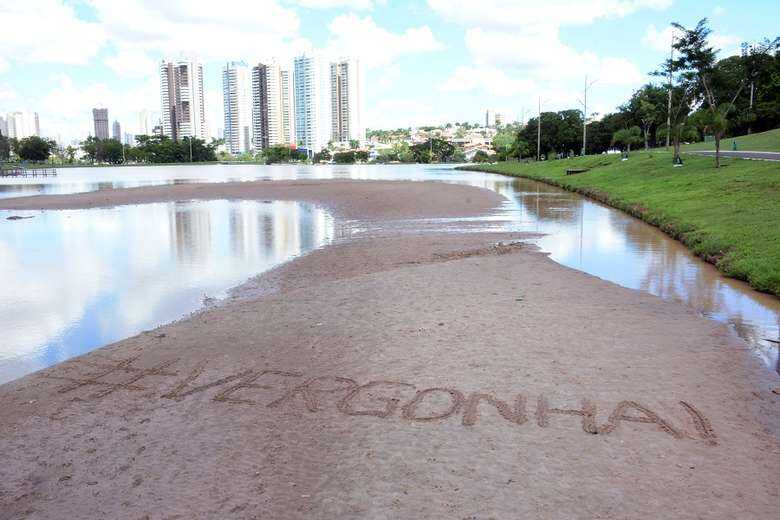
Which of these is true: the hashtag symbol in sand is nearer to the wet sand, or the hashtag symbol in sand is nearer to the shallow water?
the wet sand

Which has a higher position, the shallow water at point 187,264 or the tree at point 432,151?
the tree at point 432,151

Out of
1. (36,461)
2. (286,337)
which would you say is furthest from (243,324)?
(36,461)

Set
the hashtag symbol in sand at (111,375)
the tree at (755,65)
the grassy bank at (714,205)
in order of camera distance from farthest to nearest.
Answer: the tree at (755,65)
the grassy bank at (714,205)
the hashtag symbol in sand at (111,375)

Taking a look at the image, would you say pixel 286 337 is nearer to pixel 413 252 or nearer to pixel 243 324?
pixel 243 324

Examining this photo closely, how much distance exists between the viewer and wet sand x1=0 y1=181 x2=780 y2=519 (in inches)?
182

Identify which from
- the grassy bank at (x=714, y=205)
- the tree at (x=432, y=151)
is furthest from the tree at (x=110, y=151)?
the grassy bank at (x=714, y=205)

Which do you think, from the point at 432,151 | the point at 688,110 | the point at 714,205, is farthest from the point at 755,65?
the point at 432,151

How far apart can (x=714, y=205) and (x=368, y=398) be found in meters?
19.1

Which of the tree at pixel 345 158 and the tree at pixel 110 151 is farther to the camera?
the tree at pixel 345 158

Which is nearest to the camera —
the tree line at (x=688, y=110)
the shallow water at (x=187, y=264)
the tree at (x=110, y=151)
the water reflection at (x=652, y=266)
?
the water reflection at (x=652, y=266)

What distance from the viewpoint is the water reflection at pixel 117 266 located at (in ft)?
34.4

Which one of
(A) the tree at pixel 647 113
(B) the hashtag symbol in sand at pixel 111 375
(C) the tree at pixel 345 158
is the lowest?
(B) the hashtag symbol in sand at pixel 111 375

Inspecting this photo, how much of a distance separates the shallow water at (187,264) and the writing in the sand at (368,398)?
2.31 meters

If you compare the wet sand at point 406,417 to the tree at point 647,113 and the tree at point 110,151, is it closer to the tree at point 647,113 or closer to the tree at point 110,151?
the tree at point 647,113
